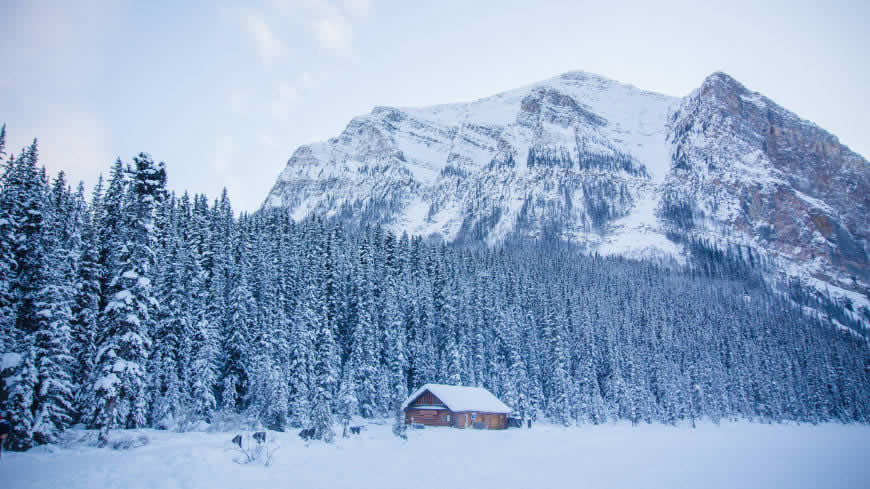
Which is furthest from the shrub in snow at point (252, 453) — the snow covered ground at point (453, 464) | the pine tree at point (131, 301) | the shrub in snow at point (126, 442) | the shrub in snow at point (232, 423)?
the shrub in snow at point (232, 423)

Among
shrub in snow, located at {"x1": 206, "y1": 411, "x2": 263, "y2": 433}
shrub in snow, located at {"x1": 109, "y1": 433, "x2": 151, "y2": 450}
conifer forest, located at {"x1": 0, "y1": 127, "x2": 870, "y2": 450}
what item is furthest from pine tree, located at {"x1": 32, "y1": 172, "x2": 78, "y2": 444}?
shrub in snow, located at {"x1": 206, "y1": 411, "x2": 263, "y2": 433}

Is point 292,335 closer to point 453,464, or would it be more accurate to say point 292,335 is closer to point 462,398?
point 462,398

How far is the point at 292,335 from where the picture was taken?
4775 cm

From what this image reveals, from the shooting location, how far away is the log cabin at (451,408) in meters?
54.5

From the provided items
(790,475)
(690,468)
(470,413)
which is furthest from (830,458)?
(470,413)

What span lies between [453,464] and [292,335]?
846 inches

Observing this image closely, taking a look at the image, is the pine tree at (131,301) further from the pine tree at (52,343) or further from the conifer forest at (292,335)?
the pine tree at (52,343)

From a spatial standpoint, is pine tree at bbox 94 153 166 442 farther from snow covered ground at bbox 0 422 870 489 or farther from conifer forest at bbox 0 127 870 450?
snow covered ground at bbox 0 422 870 489

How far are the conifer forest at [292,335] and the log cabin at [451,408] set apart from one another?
221 centimetres

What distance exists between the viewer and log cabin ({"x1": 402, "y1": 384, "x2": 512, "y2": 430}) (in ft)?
179

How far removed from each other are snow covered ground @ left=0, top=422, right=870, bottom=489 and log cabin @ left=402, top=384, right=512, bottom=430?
8.07 feet

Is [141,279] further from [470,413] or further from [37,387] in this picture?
[470,413]

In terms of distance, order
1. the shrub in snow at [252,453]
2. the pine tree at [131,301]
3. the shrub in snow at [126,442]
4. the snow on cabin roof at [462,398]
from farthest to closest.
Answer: the snow on cabin roof at [462,398] → the pine tree at [131,301] → the shrub in snow at [126,442] → the shrub in snow at [252,453]

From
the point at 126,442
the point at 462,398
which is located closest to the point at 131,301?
the point at 126,442
